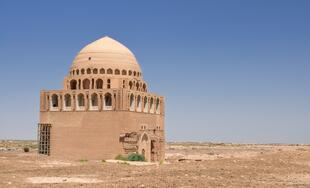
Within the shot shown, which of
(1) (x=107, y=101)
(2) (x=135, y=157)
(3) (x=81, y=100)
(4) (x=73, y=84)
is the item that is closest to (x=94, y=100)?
(1) (x=107, y=101)

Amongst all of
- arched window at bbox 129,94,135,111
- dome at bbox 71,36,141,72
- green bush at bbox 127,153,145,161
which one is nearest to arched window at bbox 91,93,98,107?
arched window at bbox 129,94,135,111

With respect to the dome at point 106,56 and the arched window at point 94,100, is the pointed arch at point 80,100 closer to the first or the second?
the arched window at point 94,100

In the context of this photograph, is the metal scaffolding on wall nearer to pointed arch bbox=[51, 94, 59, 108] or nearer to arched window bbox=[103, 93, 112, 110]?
pointed arch bbox=[51, 94, 59, 108]

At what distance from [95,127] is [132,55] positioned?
951 centimetres

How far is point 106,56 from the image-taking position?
4512 cm

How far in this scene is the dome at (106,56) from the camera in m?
45.0

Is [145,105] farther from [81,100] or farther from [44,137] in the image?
[44,137]

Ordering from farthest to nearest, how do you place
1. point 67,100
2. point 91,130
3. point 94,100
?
1. point 67,100
2. point 94,100
3. point 91,130

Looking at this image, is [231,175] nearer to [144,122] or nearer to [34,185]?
[34,185]

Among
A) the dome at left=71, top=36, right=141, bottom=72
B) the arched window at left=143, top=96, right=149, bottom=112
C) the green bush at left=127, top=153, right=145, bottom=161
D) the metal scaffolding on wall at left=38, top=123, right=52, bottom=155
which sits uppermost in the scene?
the dome at left=71, top=36, right=141, bottom=72

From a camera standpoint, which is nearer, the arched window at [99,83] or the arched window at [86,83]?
the arched window at [99,83]

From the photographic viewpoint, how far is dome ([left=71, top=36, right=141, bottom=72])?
1773 inches

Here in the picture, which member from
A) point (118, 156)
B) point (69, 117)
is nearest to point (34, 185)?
point (118, 156)

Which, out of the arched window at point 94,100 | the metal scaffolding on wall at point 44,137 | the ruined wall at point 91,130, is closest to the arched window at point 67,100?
the ruined wall at point 91,130
